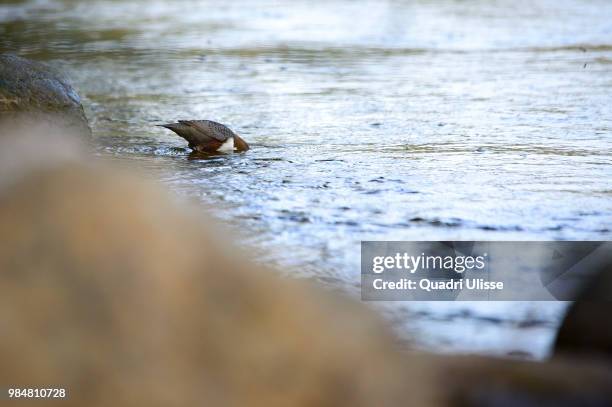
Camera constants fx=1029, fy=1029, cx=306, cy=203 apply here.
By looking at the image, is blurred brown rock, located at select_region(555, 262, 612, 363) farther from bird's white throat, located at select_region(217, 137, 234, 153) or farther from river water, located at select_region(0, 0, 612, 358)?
bird's white throat, located at select_region(217, 137, 234, 153)

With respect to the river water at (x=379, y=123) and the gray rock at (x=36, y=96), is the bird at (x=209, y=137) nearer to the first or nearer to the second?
the river water at (x=379, y=123)

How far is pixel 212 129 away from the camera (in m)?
6.89

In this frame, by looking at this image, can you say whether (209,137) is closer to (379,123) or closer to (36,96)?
(36,96)

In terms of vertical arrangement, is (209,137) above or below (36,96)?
below

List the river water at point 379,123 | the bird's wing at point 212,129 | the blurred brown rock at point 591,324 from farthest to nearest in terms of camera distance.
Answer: the bird's wing at point 212,129
the river water at point 379,123
the blurred brown rock at point 591,324

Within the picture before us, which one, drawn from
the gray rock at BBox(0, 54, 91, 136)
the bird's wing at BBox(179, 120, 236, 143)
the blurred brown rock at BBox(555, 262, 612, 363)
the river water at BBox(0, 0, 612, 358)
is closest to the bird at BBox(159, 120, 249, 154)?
the bird's wing at BBox(179, 120, 236, 143)

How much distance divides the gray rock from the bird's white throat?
3.36 feet

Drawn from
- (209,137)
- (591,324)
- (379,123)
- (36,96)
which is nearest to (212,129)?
(209,137)

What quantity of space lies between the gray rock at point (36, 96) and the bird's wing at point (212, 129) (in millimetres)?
772

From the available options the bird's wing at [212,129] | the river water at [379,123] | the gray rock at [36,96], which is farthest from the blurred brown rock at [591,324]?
the gray rock at [36,96]

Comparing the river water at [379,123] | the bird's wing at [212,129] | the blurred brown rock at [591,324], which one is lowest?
the river water at [379,123]

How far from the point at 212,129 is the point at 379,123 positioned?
1.62 metres

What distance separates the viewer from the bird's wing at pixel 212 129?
6.82 metres

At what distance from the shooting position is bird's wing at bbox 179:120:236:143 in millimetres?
6824
